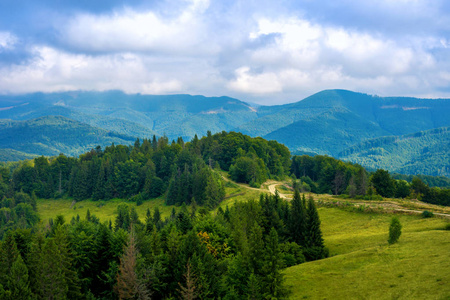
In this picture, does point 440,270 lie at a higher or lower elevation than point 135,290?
higher

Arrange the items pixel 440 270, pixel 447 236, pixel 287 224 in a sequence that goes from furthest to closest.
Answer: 1. pixel 287 224
2. pixel 447 236
3. pixel 440 270

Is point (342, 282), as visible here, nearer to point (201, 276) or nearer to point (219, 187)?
point (201, 276)

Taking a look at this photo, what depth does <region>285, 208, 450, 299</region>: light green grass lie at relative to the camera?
31.2 metres

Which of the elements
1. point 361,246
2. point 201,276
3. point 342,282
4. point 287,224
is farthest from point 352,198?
point 201,276

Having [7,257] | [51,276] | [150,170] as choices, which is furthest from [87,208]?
[51,276]

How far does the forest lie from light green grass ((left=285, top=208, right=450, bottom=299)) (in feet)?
15.5

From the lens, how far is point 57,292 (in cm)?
3600

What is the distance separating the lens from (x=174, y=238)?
45.8 meters

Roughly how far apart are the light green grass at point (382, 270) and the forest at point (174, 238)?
471cm

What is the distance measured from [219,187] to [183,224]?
146 feet

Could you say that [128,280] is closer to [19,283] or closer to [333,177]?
[19,283]

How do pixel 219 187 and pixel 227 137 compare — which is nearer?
pixel 219 187

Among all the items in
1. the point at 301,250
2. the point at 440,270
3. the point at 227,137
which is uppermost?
the point at 227,137

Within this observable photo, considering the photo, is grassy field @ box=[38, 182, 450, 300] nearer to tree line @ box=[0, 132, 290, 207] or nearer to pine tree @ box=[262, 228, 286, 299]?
pine tree @ box=[262, 228, 286, 299]
